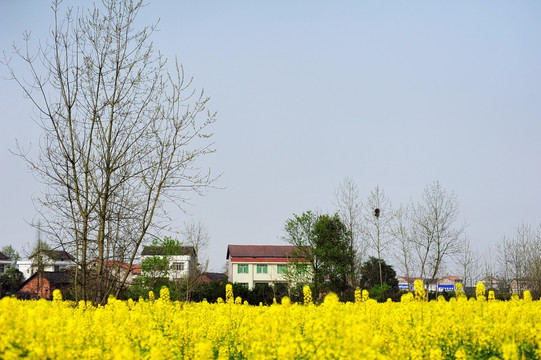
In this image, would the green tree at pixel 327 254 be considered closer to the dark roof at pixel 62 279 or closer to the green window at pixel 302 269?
the green window at pixel 302 269

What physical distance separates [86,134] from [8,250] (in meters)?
97.8

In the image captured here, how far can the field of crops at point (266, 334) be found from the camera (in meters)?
5.41

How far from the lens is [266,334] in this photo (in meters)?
7.04

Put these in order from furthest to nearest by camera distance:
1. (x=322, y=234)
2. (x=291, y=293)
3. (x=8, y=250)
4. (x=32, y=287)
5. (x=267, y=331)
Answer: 1. (x=8, y=250)
2. (x=32, y=287)
3. (x=322, y=234)
4. (x=291, y=293)
5. (x=267, y=331)

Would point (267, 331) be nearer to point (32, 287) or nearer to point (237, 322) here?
point (237, 322)

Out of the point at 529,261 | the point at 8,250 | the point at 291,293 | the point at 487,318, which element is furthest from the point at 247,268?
A: the point at 487,318

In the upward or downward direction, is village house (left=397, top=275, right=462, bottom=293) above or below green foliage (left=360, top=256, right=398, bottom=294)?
below

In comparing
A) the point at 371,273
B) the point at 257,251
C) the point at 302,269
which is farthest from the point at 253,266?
the point at 302,269

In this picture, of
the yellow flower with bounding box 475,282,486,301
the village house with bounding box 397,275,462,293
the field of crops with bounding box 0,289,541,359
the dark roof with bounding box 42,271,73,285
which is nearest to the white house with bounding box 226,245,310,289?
the village house with bounding box 397,275,462,293

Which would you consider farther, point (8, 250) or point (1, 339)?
point (8, 250)

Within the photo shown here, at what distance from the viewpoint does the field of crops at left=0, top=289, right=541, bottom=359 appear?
17.8 feet

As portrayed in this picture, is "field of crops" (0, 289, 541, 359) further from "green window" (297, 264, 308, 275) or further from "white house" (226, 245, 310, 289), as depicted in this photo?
"white house" (226, 245, 310, 289)

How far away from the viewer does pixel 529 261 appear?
39719 millimetres

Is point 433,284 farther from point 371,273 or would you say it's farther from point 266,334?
point 266,334
